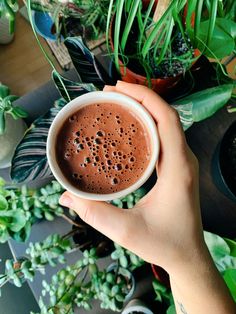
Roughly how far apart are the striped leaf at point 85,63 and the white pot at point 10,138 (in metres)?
0.16

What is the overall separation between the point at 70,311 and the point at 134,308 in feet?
0.42

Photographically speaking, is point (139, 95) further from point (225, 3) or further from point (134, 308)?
point (134, 308)

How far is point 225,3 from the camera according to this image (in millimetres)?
770

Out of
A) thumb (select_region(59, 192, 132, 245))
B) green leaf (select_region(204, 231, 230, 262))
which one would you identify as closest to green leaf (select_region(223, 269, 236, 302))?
green leaf (select_region(204, 231, 230, 262))

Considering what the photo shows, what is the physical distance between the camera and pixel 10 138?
79 centimetres

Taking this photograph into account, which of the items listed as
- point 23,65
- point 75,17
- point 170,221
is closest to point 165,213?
point 170,221

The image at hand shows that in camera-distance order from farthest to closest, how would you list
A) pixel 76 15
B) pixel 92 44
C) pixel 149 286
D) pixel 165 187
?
pixel 92 44 < pixel 76 15 < pixel 149 286 < pixel 165 187

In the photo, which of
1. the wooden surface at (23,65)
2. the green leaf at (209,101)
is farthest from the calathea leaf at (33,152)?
the wooden surface at (23,65)

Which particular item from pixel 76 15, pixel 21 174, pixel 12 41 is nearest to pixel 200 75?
pixel 76 15

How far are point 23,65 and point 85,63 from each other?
59 cm

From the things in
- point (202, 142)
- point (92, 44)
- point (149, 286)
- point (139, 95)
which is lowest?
point (149, 286)

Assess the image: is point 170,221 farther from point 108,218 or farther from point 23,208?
point 23,208

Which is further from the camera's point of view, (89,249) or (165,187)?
(89,249)

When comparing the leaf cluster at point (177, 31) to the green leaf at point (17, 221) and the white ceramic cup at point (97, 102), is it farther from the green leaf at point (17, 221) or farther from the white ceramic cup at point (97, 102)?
the green leaf at point (17, 221)
